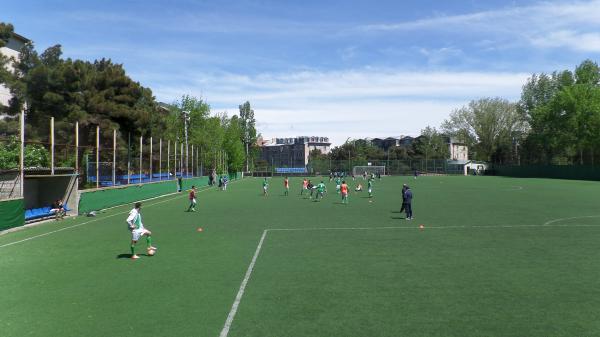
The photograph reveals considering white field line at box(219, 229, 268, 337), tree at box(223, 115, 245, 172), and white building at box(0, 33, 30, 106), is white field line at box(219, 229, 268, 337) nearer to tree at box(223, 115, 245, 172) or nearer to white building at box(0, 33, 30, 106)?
white building at box(0, 33, 30, 106)

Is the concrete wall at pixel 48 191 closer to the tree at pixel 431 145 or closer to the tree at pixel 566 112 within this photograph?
the tree at pixel 566 112

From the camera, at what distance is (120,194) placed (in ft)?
108

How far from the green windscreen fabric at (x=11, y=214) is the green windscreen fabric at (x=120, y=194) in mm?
5106

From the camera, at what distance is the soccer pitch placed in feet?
26.2

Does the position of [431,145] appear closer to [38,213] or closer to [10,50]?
[10,50]

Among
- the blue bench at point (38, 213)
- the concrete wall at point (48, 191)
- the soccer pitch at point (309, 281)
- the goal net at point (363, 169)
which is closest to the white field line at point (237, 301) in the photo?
the soccer pitch at point (309, 281)

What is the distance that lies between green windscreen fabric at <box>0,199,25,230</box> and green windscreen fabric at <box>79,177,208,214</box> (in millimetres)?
5106

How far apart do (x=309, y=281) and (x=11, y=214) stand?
16422 millimetres

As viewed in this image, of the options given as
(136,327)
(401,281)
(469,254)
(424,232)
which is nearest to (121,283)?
(136,327)

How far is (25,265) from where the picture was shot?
13070 millimetres

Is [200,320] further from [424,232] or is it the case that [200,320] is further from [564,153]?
[564,153]

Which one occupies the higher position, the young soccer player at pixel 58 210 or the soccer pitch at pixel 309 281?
the young soccer player at pixel 58 210

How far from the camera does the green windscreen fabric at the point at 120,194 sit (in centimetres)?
2748

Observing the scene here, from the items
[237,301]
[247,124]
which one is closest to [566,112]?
[247,124]
